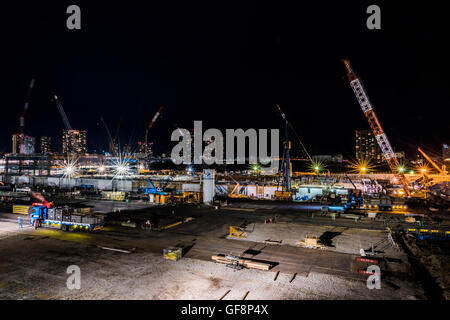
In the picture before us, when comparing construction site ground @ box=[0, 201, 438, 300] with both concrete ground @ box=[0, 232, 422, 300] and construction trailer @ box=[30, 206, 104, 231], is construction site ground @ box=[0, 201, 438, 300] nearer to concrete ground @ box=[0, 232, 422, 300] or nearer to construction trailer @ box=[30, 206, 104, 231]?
concrete ground @ box=[0, 232, 422, 300]

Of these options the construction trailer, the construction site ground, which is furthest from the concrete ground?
the construction trailer

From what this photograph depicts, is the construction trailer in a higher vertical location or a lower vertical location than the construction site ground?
higher

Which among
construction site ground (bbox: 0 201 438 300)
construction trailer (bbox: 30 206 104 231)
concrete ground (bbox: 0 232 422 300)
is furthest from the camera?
construction trailer (bbox: 30 206 104 231)

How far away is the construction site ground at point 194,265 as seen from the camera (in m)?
11.9

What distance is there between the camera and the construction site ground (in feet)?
39.2

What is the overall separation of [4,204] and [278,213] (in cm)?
3942

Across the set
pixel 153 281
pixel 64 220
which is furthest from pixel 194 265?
pixel 64 220

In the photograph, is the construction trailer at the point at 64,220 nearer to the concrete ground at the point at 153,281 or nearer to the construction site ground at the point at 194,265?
the construction site ground at the point at 194,265

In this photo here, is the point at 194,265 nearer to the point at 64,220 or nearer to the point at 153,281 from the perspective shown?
the point at 153,281

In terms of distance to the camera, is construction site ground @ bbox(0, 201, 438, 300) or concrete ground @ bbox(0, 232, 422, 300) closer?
concrete ground @ bbox(0, 232, 422, 300)

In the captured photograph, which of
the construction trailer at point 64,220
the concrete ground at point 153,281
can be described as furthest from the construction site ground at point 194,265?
the construction trailer at point 64,220

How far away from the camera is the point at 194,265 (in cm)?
1510

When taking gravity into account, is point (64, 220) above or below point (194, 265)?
above
